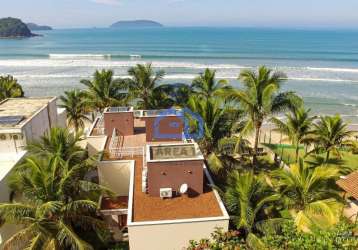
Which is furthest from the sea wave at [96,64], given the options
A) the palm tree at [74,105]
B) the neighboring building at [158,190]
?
the neighboring building at [158,190]

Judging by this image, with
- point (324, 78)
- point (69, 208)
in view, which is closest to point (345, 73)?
point (324, 78)

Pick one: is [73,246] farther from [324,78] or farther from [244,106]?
[324,78]

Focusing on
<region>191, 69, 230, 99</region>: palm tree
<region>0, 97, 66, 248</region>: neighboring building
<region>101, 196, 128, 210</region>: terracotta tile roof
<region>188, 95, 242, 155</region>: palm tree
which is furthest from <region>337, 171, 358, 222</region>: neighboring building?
<region>0, 97, 66, 248</region>: neighboring building

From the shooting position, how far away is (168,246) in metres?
11.9

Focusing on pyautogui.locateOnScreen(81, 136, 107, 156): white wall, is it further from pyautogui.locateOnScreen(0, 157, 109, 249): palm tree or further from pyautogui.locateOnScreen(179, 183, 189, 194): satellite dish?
pyautogui.locateOnScreen(179, 183, 189, 194): satellite dish

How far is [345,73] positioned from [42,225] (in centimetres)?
6371

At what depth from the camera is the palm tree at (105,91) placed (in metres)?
25.1

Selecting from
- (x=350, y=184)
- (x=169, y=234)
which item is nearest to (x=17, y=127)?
(x=169, y=234)

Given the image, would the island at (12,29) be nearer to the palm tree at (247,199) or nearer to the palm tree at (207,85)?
the palm tree at (207,85)

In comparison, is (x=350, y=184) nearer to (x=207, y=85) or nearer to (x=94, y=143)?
(x=207, y=85)

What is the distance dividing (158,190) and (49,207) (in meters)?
4.34

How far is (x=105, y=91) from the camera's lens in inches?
989

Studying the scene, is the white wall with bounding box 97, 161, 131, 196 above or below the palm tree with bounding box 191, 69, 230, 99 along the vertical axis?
below

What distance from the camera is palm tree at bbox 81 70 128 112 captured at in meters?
25.1
